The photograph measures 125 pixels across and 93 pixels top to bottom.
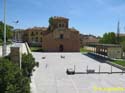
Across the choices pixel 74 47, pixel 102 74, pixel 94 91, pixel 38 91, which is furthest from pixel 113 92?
pixel 74 47

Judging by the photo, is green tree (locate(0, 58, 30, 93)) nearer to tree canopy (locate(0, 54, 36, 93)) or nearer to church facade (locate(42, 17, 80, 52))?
tree canopy (locate(0, 54, 36, 93))

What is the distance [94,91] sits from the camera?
2145 cm

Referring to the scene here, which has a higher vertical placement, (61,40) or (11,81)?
(61,40)

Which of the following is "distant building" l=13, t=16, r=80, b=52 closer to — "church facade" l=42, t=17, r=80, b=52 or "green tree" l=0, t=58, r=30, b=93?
"church facade" l=42, t=17, r=80, b=52

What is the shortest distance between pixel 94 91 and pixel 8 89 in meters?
12.3

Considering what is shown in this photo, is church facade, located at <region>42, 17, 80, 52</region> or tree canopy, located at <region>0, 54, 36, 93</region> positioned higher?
church facade, located at <region>42, 17, 80, 52</region>

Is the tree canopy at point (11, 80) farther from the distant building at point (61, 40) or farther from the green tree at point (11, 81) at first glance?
the distant building at point (61, 40)

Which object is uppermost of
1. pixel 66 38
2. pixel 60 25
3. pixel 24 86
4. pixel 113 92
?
pixel 60 25

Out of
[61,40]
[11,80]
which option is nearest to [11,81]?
[11,80]

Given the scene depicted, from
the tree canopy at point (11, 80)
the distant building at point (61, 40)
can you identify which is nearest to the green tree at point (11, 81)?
the tree canopy at point (11, 80)

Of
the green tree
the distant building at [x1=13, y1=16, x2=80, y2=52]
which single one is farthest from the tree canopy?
the distant building at [x1=13, y1=16, x2=80, y2=52]

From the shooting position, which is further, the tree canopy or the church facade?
the church facade

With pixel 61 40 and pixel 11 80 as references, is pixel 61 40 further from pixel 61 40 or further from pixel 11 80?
pixel 11 80

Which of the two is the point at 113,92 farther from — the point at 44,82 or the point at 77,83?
the point at 44,82
